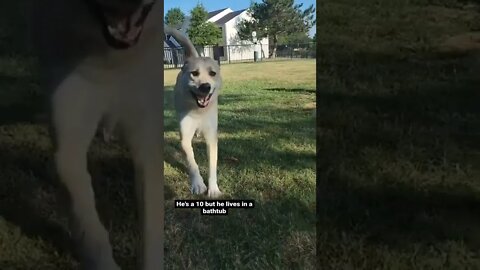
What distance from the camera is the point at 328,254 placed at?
106 inches

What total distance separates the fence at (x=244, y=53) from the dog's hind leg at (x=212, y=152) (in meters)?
0.28

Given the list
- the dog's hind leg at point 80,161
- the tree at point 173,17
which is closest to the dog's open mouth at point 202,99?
the tree at point 173,17

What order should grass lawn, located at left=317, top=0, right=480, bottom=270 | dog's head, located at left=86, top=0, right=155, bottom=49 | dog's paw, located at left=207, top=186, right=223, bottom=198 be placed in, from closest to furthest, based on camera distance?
dog's head, located at left=86, top=0, right=155, bottom=49, dog's paw, located at left=207, top=186, right=223, bottom=198, grass lawn, located at left=317, top=0, right=480, bottom=270

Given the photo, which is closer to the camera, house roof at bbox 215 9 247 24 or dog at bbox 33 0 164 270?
dog at bbox 33 0 164 270

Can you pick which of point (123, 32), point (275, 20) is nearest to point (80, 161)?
point (123, 32)

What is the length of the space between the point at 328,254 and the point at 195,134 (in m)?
0.87

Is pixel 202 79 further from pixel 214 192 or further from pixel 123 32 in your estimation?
pixel 214 192

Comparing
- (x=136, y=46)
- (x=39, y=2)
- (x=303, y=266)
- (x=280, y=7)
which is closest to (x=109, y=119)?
(x=136, y=46)

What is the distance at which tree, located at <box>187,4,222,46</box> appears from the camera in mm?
2498

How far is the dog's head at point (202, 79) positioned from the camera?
2472 mm

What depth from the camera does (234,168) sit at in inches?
99.7

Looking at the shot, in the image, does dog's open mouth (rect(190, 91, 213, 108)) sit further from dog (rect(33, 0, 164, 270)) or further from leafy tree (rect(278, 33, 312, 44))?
leafy tree (rect(278, 33, 312, 44))

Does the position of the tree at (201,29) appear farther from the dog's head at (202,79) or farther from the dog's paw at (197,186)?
the dog's paw at (197,186)


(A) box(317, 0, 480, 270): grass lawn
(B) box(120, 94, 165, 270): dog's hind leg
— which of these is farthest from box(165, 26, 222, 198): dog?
(A) box(317, 0, 480, 270): grass lawn
